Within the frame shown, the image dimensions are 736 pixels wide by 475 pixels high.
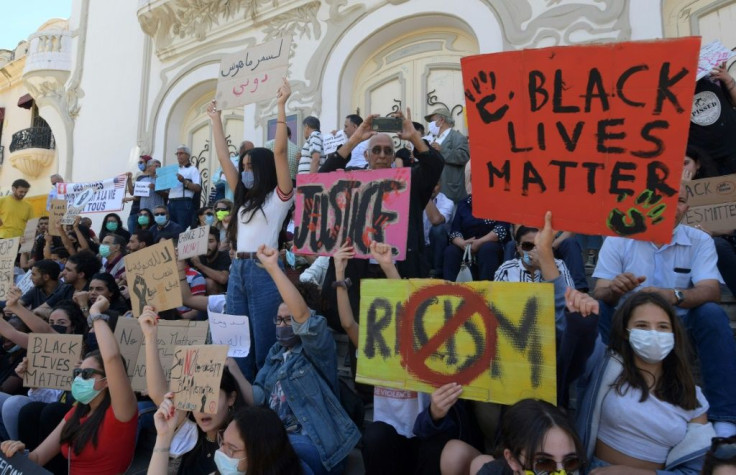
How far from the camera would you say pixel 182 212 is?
380 inches

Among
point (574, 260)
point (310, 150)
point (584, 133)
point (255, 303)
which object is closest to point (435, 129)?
point (310, 150)

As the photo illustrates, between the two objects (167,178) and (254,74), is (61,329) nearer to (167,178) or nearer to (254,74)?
(254,74)

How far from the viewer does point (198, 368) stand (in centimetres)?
303

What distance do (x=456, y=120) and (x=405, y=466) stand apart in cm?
668

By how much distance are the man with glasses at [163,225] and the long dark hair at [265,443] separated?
567cm

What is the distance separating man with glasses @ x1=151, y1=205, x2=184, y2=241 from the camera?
8164 mm

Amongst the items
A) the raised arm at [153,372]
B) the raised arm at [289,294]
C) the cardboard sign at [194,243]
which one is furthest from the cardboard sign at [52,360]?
the raised arm at [289,294]

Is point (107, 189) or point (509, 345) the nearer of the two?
point (509, 345)

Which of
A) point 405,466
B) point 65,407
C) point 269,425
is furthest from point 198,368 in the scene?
point 65,407

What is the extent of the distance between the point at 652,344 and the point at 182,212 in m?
8.38

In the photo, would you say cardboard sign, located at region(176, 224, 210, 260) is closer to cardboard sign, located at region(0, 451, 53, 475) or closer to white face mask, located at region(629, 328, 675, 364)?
cardboard sign, located at region(0, 451, 53, 475)

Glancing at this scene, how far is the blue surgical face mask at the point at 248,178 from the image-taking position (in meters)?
3.95

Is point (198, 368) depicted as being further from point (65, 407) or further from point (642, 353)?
point (642, 353)

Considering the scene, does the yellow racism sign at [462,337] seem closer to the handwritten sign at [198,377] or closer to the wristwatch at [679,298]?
the handwritten sign at [198,377]
